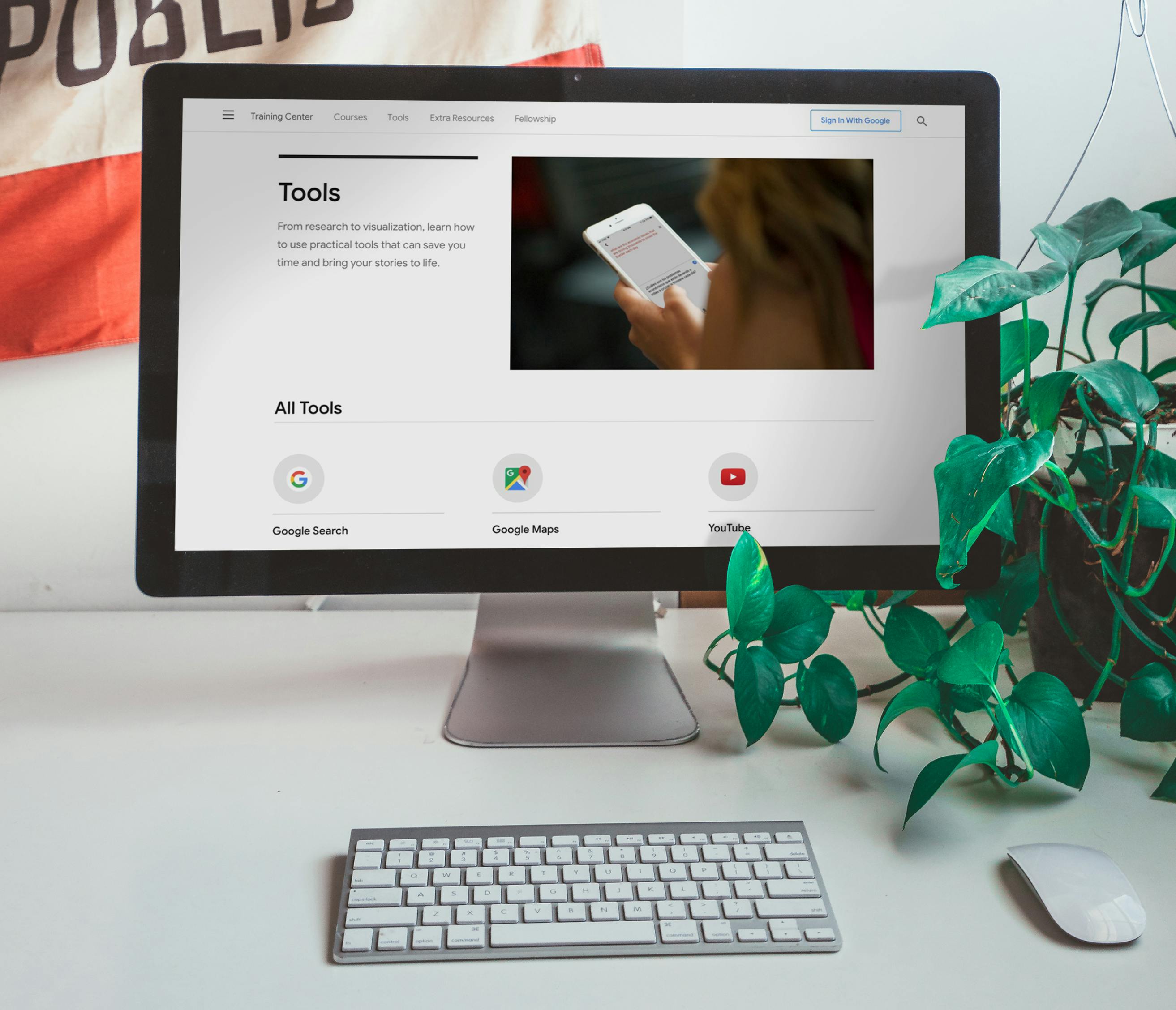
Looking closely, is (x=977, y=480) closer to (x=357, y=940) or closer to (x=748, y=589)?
(x=748, y=589)

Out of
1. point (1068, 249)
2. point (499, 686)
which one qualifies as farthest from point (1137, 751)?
point (499, 686)

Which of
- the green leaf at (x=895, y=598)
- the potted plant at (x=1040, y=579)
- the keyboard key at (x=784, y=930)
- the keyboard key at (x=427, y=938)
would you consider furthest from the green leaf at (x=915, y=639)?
the keyboard key at (x=427, y=938)

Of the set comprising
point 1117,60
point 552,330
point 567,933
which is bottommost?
point 567,933

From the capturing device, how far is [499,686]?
64cm

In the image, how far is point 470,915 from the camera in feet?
1.24

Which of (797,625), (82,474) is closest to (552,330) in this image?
(797,625)

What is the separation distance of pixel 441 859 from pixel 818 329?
0.41 metres

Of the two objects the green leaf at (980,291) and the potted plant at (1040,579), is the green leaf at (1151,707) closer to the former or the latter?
the potted plant at (1040,579)

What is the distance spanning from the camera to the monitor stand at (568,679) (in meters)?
0.58

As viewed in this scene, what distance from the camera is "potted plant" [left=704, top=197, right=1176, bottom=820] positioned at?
48cm

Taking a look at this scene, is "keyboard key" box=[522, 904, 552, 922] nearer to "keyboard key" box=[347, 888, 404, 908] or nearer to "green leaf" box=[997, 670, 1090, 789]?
"keyboard key" box=[347, 888, 404, 908]

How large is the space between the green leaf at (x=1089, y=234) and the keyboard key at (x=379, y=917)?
50cm

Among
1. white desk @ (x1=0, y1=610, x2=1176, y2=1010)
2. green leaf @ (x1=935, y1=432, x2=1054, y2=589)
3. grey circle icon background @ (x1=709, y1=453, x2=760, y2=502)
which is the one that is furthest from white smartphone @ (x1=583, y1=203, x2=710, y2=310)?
white desk @ (x1=0, y1=610, x2=1176, y2=1010)

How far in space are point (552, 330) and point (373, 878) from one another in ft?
1.17
